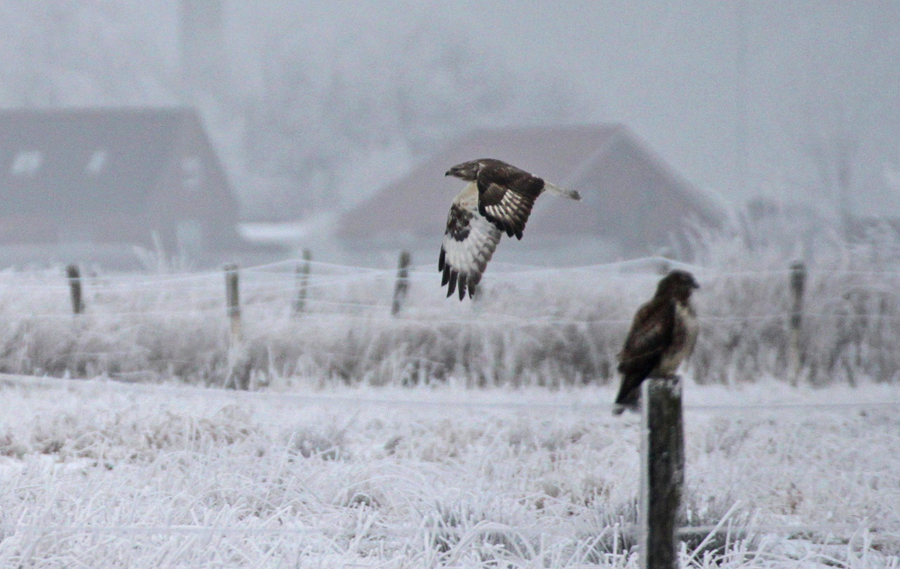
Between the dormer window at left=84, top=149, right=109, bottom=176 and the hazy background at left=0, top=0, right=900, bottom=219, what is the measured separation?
887cm

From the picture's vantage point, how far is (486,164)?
3723 mm

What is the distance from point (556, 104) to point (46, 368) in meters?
37.7

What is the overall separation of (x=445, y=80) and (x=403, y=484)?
127ft

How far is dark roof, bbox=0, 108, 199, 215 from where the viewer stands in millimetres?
32375

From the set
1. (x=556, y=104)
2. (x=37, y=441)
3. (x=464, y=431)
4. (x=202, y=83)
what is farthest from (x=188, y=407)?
(x=202, y=83)

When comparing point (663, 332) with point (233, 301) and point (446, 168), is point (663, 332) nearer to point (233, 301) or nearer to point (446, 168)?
point (233, 301)

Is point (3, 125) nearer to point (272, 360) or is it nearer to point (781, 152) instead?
point (781, 152)

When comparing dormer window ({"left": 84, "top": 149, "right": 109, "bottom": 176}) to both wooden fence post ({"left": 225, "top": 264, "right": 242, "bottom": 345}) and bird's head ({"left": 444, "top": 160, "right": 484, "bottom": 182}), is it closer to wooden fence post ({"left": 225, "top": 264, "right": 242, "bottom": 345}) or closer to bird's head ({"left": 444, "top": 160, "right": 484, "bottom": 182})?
wooden fence post ({"left": 225, "top": 264, "right": 242, "bottom": 345})

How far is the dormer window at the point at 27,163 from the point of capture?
3359cm

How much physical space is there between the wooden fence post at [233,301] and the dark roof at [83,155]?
24.4 m

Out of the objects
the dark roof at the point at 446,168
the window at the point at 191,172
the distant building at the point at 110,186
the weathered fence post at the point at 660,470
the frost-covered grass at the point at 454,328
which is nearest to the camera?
the weathered fence post at the point at 660,470

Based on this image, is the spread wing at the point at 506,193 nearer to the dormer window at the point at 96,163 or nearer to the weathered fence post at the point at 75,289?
the weathered fence post at the point at 75,289

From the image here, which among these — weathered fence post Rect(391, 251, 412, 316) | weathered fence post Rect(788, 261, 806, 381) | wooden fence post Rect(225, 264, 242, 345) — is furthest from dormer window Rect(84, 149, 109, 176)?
weathered fence post Rect(788, 261, 806, 381)

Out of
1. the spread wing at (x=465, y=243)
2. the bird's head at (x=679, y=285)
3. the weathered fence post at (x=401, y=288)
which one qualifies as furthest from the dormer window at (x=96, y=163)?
the bird's head at (x=679, y=285)
